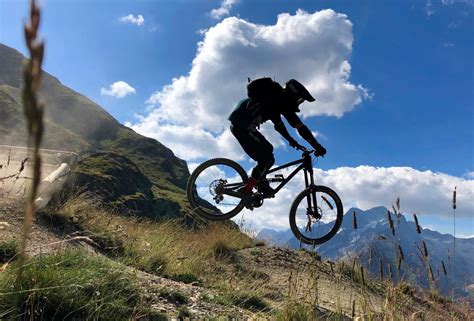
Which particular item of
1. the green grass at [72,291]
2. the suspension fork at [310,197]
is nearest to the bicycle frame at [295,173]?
the suspension fork at [310,197]

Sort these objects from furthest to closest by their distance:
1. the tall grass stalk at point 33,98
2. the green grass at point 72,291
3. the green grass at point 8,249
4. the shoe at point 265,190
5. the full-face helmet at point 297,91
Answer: the shoe at point 265,190
the full-face helmet at point 297,91
the green grass at point 8,249
the green grass at point 72,291
the tall grass stalk at point 33,98

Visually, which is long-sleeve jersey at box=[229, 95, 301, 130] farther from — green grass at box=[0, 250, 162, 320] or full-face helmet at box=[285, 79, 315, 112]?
green grass at box=[0, 250, 162, 320]

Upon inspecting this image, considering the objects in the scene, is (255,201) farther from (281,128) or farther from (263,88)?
(263,88)

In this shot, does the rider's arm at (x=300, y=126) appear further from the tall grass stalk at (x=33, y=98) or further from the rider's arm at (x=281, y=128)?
the tall grass stalk at (x=33, y=98)

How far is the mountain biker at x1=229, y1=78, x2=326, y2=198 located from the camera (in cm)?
948

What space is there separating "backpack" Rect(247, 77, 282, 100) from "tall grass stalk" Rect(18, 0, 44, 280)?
8873 millimetres

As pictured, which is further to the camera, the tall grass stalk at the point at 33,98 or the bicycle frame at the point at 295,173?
the bicycle frame at the point at 295,173

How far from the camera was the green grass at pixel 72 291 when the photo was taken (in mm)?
3683

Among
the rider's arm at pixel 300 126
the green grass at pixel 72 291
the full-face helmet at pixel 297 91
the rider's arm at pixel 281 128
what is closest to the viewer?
the green grass at pixel 72 291

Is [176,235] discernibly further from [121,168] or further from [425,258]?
[121,168]

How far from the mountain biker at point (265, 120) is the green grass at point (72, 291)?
210 inches

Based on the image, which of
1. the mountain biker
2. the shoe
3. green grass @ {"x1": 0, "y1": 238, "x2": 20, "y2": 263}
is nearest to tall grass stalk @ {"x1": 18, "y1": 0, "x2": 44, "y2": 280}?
green grass @ {"x1": 0, "y1": 238, "x2": 20, "y2": 263}

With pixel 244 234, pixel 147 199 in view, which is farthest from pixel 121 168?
pixel 244 234

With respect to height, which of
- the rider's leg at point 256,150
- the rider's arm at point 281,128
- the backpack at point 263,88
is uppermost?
the backpack at point 263,88
